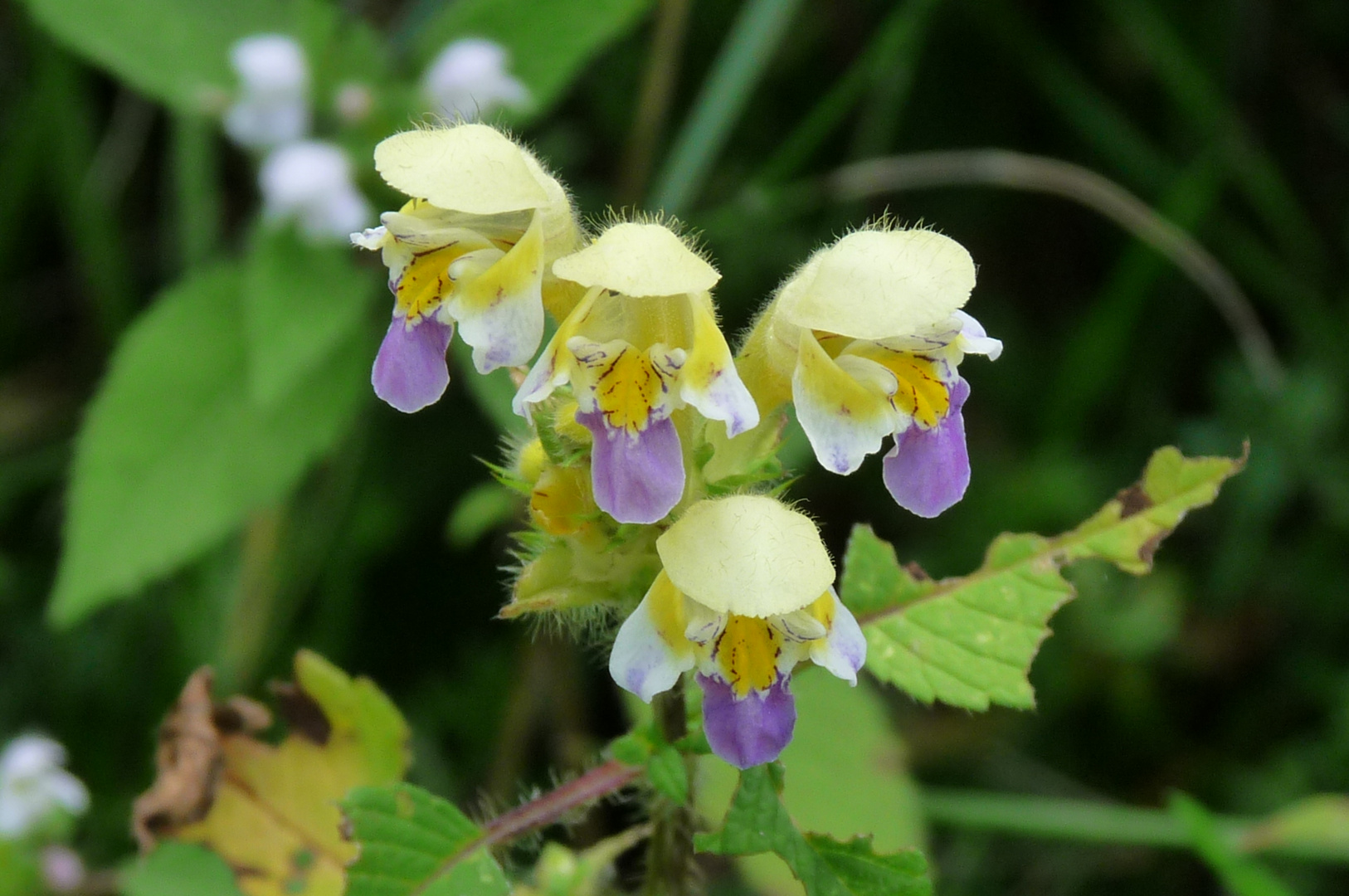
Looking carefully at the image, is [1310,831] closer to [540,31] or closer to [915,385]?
[915,385]

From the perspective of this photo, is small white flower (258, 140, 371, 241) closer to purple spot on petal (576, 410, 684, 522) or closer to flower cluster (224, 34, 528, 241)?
flower cluster (224, 34, 528, 241)

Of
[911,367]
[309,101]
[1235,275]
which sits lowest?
[911,367]

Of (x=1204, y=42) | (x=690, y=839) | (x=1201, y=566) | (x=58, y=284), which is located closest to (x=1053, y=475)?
(x=1201, y=566)

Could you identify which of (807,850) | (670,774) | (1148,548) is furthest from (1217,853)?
(670,774)

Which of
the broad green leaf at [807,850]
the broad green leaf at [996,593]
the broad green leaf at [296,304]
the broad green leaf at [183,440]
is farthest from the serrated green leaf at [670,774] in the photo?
the broad green leaf at [183,440]

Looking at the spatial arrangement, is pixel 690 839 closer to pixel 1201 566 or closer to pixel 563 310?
pixel 563 310
